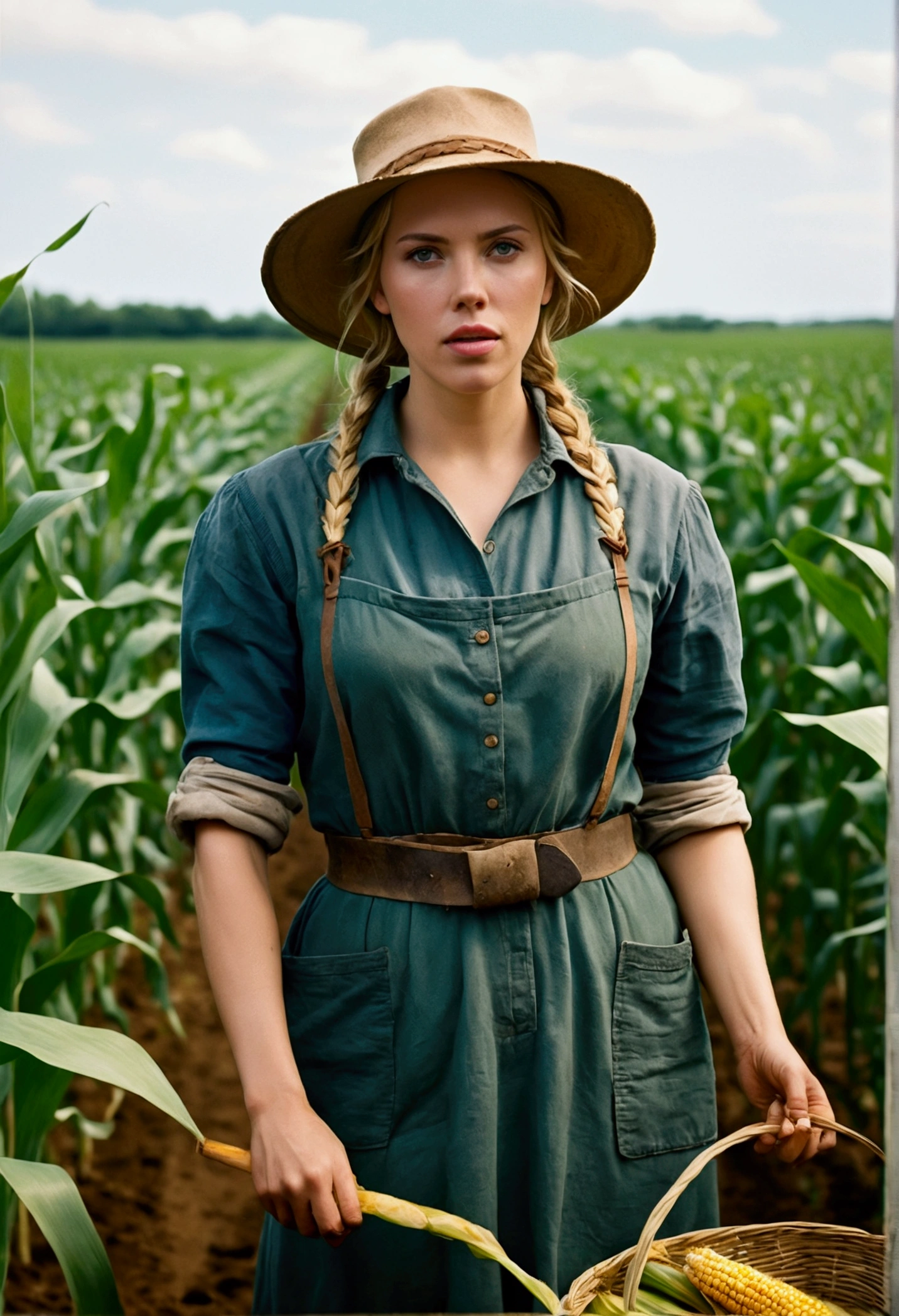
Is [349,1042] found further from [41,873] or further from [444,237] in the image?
[444,237]

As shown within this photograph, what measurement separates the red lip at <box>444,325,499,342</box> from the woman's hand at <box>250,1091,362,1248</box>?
29.8 inches

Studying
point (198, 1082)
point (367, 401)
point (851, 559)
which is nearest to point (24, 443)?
point (367, 401)

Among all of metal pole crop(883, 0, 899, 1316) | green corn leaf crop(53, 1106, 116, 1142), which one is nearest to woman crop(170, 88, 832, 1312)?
metal pole crop(883, 0, 899, 1316)

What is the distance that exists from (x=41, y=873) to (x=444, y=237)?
738 millimetres

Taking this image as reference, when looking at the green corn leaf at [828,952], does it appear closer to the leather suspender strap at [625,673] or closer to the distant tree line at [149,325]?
the leather suspender strap at [625,673]

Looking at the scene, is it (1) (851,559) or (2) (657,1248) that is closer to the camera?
(2) (657,1248)

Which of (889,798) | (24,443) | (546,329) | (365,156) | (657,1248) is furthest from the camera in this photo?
(24,443)

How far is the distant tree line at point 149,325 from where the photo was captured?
56094 millimetres

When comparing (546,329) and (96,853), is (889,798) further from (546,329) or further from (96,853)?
(96,853)

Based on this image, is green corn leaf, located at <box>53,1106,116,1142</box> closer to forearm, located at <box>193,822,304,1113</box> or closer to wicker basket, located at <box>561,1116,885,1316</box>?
forearm, located at <box>193,822,304,1113</box>

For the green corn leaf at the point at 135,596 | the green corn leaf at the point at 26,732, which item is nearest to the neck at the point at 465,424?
the green corn leaf at the point at 26,732

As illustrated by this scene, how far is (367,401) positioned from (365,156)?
10.1 inches

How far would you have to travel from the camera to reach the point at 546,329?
1489 millimetres

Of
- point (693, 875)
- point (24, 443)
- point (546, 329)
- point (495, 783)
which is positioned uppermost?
point (546, 329)
